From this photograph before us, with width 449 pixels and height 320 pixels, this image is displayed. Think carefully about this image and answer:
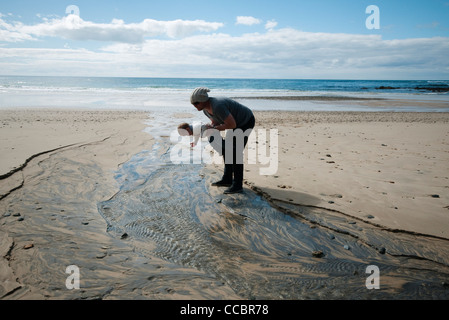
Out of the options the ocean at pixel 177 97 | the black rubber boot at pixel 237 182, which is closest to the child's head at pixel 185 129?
the black rubber boot at pixel 237 182

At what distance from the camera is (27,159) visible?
576cm

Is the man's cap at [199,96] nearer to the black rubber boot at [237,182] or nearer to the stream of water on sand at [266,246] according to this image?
the black rubber boot at [237,182]

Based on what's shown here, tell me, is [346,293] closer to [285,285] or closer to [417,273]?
[285,285]

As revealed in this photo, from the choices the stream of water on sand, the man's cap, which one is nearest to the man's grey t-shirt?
the man's cap

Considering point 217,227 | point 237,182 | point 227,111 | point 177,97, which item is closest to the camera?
point 217,227

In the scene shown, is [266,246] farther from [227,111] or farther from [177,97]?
[177,97]

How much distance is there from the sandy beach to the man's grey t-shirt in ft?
4.28

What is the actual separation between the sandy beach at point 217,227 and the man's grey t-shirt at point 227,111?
4.28ft

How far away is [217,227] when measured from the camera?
358 cm

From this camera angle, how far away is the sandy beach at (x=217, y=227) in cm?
244

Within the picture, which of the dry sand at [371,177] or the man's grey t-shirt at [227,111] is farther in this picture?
the man's grey t-shirt at [227,111]

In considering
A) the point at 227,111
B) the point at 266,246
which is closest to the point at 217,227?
the point at 266,246

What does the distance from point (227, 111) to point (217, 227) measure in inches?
67.6

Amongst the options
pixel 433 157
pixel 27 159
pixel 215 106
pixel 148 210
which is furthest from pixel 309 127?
pixel 27 159
